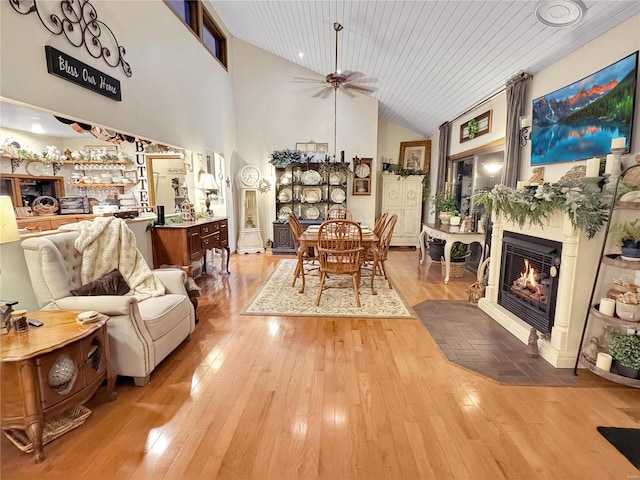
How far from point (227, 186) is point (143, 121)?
2.78 metres

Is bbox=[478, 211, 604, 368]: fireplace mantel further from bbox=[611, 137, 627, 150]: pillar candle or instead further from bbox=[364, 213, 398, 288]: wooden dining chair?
bbox=[364, 213, 398, 288]: wooden dining chair

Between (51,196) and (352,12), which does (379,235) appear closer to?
(352,12)

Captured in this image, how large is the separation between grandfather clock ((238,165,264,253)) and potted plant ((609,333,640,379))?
19.4ft

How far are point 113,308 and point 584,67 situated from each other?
13.9 feet

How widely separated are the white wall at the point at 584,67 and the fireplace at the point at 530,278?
0.80 metres

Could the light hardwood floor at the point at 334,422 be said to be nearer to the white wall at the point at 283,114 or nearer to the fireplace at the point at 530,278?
the fireplace at the point at 530,278

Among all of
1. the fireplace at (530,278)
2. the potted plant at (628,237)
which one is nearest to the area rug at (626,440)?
the fireplace at (530,278)

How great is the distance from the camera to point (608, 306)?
2154mm

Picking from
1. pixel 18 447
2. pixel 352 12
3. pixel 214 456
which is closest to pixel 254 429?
pixel 214 456

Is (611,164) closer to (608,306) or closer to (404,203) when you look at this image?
(608,306)

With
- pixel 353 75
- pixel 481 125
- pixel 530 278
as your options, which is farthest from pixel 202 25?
pixel 530 278

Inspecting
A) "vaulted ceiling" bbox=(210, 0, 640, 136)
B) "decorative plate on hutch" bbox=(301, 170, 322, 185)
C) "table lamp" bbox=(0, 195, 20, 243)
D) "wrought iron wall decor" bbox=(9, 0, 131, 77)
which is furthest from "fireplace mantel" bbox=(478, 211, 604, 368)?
"decorative plate on hutch" bbox=(301, 170, 322, 185)

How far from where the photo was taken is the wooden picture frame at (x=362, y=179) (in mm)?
7016

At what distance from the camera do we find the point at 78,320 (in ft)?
6.15
